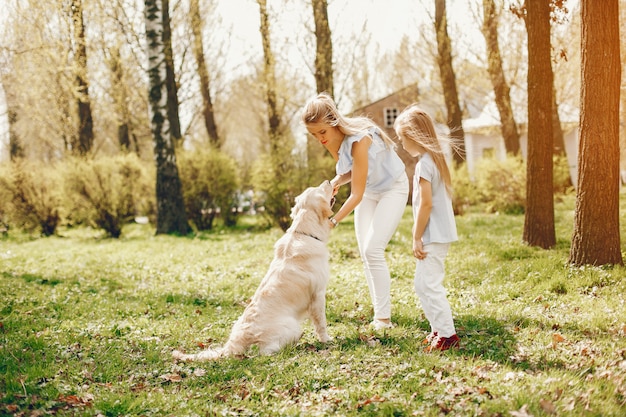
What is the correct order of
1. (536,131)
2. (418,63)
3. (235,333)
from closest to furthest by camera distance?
(235,333)
(536,131)
(418,63)

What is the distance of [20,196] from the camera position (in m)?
17.4

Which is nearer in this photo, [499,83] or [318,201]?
[318,201]

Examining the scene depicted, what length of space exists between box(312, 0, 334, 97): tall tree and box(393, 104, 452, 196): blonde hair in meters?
12.9

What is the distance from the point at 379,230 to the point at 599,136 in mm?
3353

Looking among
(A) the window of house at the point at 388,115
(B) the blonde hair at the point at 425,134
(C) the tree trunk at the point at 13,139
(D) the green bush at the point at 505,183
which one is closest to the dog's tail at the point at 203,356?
(B) the blonde hair at the point at 425,134

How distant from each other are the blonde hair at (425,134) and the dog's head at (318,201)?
2.88ft

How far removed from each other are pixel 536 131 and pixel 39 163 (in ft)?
53.2

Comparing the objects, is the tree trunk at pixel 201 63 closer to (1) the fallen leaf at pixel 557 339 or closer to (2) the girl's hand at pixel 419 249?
(2) the girl's hand at pixel 419 249

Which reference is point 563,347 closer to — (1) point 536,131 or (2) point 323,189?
(2) point 323,189

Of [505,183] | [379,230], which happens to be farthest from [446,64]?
[379,230]

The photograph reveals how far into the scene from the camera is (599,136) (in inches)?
259

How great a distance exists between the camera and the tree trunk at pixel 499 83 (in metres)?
18.4

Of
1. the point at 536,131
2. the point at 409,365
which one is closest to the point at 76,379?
the point at 409,365

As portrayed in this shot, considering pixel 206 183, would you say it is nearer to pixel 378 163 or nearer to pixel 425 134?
pixel 378 163
